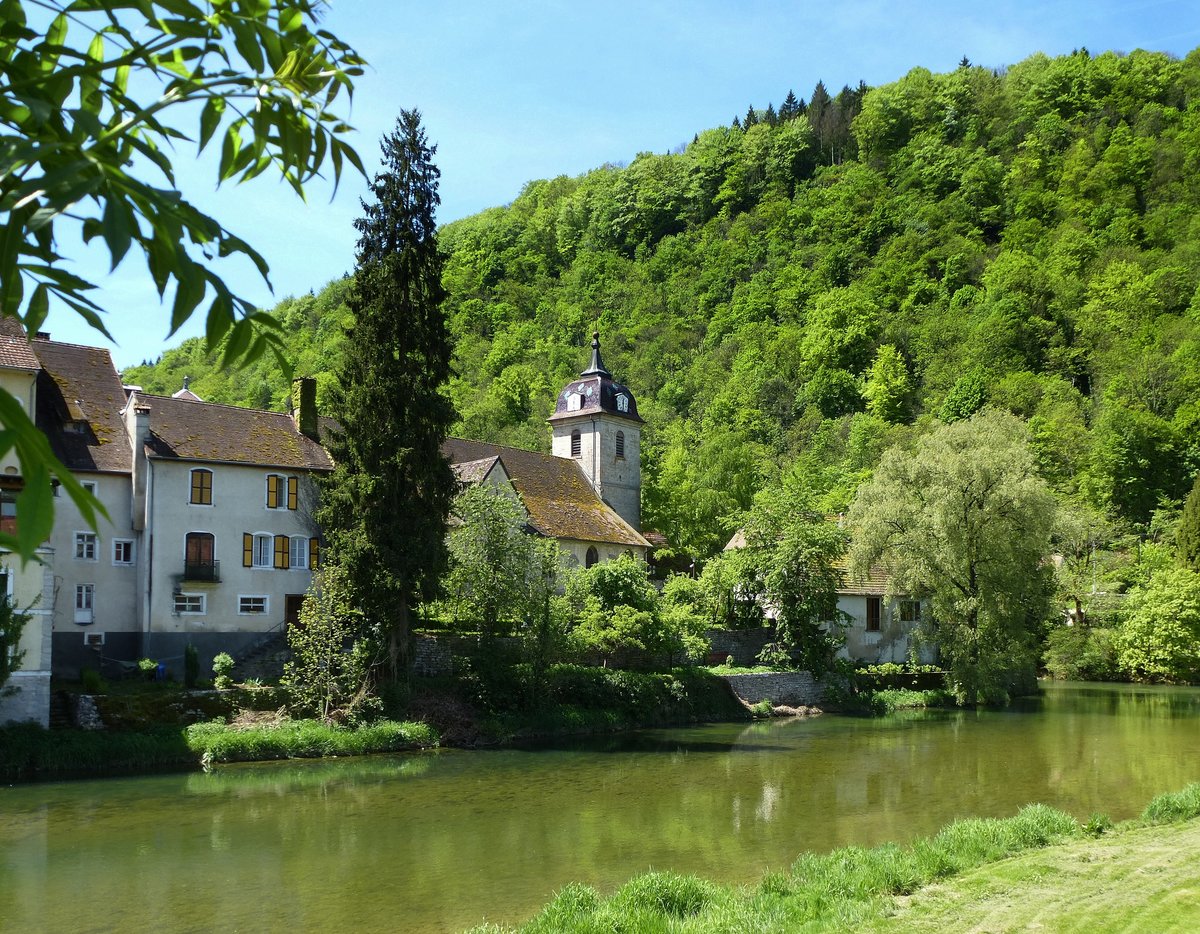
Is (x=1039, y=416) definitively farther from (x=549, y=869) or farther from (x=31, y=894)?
(x=31, y=894)

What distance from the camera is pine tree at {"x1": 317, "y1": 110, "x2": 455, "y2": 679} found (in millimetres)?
31547

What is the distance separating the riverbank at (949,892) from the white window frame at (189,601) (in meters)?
27.1

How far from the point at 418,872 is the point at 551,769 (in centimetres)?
1073

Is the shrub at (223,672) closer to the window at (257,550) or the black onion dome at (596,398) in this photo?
the window at (257,550)

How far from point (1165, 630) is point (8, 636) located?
164 feet

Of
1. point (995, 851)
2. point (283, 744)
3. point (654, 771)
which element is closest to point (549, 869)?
point (995, 851)

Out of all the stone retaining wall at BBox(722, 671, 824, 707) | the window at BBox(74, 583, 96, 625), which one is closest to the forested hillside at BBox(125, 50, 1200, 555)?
the stone retaining wall at BBox(722, 671, 824, 707)

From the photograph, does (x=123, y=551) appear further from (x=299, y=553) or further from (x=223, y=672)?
(x=223, y=672)

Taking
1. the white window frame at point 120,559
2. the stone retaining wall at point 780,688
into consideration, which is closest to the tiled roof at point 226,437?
the white window frame at point 120,559

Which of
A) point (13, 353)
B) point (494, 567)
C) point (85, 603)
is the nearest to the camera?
point (13, 353)

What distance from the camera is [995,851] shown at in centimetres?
1459

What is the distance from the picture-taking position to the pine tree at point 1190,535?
54781mm

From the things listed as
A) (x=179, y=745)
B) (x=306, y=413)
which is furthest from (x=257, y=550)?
(x=179, y=745)

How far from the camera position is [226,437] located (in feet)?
128
